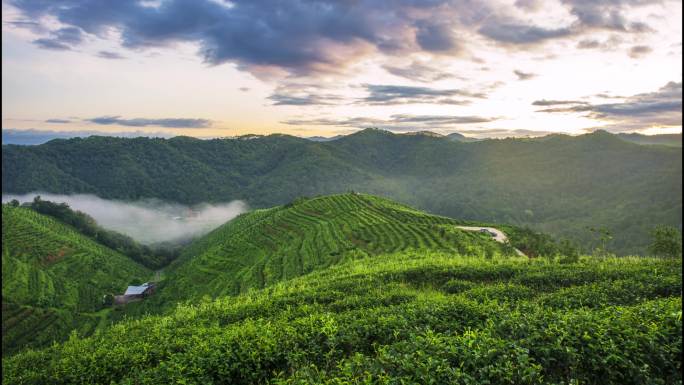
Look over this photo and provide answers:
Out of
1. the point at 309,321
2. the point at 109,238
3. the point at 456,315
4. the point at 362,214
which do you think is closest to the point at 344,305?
the point at 309,321

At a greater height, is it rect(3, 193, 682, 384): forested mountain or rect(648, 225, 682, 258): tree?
Answer: rect(3, 193, 682, 384): forested mountain

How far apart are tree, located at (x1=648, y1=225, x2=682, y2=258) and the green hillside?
17.0m

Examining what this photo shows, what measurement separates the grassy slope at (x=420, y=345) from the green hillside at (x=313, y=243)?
32.9 metres

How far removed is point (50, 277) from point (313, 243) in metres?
75.3

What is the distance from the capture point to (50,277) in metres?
94.9

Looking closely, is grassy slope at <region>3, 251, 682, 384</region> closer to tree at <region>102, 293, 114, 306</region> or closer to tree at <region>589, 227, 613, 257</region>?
tree at <region>589, 227, 613, 257</region>

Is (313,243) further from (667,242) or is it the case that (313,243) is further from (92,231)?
(92,231)

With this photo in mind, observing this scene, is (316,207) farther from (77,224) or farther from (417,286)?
(77,224)

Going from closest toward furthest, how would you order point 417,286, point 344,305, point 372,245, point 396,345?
point 396,345
point 344,305
point 417,286
point 372,245

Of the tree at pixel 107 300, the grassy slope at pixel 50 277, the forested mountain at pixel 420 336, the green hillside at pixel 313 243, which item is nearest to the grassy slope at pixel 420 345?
the forested mountain at pixel 420 336

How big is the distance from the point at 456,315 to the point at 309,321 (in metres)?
4.95

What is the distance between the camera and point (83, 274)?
342 ft

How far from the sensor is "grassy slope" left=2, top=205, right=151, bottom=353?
71938 millimetres

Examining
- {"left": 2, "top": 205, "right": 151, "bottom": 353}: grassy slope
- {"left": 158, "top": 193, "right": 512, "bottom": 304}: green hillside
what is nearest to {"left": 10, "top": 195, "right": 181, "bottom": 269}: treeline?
{"left": 2, "top": 205, "right": 151, "bottom": 353}: grassy slope
